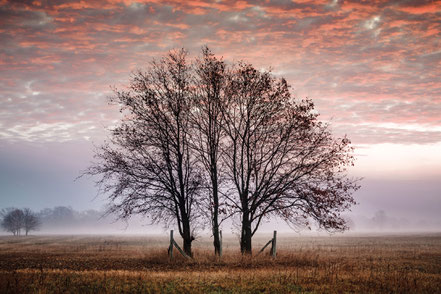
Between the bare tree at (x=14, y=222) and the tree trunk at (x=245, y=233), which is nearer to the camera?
the tree trunk at (x=245, y=233)

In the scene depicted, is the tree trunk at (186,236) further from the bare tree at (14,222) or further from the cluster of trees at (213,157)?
the bare tree at (14,222)

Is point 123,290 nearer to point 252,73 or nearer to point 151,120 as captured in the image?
point 151,120

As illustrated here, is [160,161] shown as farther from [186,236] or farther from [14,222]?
[14,222]

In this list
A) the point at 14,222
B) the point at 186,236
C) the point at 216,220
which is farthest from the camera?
the point at 14,222

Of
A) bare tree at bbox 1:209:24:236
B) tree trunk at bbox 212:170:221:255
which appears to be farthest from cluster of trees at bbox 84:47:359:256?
bare tree at bbox 1:209:24:236

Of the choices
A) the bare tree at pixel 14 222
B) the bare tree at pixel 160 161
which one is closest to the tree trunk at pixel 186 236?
the bare tree at pixel 160 161

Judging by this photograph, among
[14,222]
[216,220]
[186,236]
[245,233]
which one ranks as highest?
[216,220]

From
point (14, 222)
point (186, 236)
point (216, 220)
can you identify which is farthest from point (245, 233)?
point (14, 222)

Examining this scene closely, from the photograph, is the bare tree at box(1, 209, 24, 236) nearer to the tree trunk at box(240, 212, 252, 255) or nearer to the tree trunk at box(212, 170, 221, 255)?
the tree trunk at box(212, 170, 221, 255)

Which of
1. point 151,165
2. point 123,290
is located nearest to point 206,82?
point 151,165

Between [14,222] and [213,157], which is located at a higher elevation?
[213,157]

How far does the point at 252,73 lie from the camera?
22.4 metres

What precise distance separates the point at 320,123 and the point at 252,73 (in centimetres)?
533

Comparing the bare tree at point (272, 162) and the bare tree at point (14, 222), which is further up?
the bare tree at point (272, 162)
